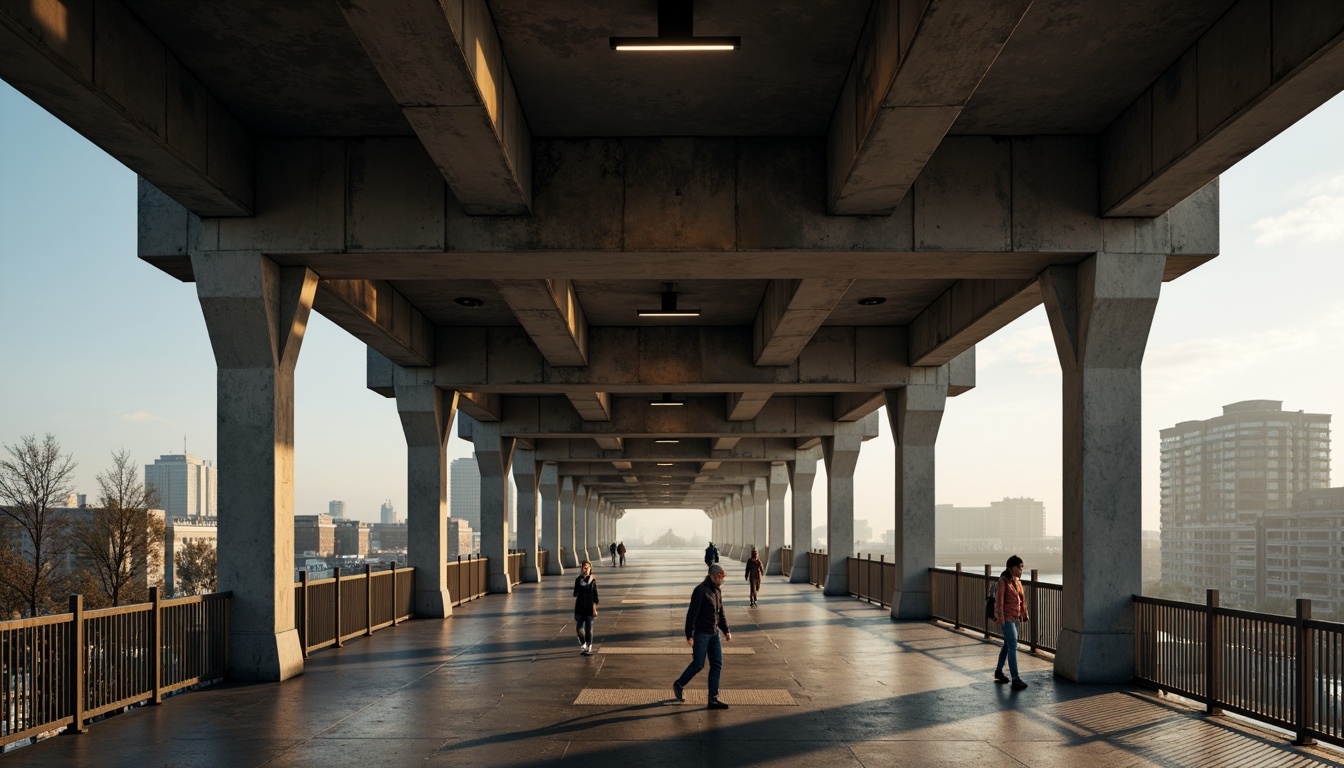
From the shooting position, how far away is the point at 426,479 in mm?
28328

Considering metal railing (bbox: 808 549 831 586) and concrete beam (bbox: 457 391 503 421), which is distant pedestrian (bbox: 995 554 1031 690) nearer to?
concrete beam (bbox: 457 391 503 421)

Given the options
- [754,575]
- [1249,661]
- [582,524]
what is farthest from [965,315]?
[582,524]

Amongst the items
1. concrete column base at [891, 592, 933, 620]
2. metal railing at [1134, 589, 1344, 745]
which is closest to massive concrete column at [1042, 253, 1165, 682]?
metal railing at [1134, 589, 1344, 745]

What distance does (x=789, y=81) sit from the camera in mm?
12953

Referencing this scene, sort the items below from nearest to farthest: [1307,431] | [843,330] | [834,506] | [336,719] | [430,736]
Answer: [430,736] < [336,719] < [843,330] < [834,506] < [1307,431]

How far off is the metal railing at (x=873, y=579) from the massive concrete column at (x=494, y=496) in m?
12.2

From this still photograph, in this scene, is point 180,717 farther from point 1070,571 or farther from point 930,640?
point 930,640

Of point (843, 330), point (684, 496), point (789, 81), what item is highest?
point (789, 81)

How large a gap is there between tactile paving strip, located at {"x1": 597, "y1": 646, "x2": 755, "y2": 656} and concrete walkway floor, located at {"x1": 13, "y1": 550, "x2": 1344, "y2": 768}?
56 mm

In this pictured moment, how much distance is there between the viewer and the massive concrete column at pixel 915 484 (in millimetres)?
26812

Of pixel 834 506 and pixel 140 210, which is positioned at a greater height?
pixel 140 210

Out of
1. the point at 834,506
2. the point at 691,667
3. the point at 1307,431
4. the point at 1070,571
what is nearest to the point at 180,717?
the point at 691,667

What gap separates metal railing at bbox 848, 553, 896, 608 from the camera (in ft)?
100.0

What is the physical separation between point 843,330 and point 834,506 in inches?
529
